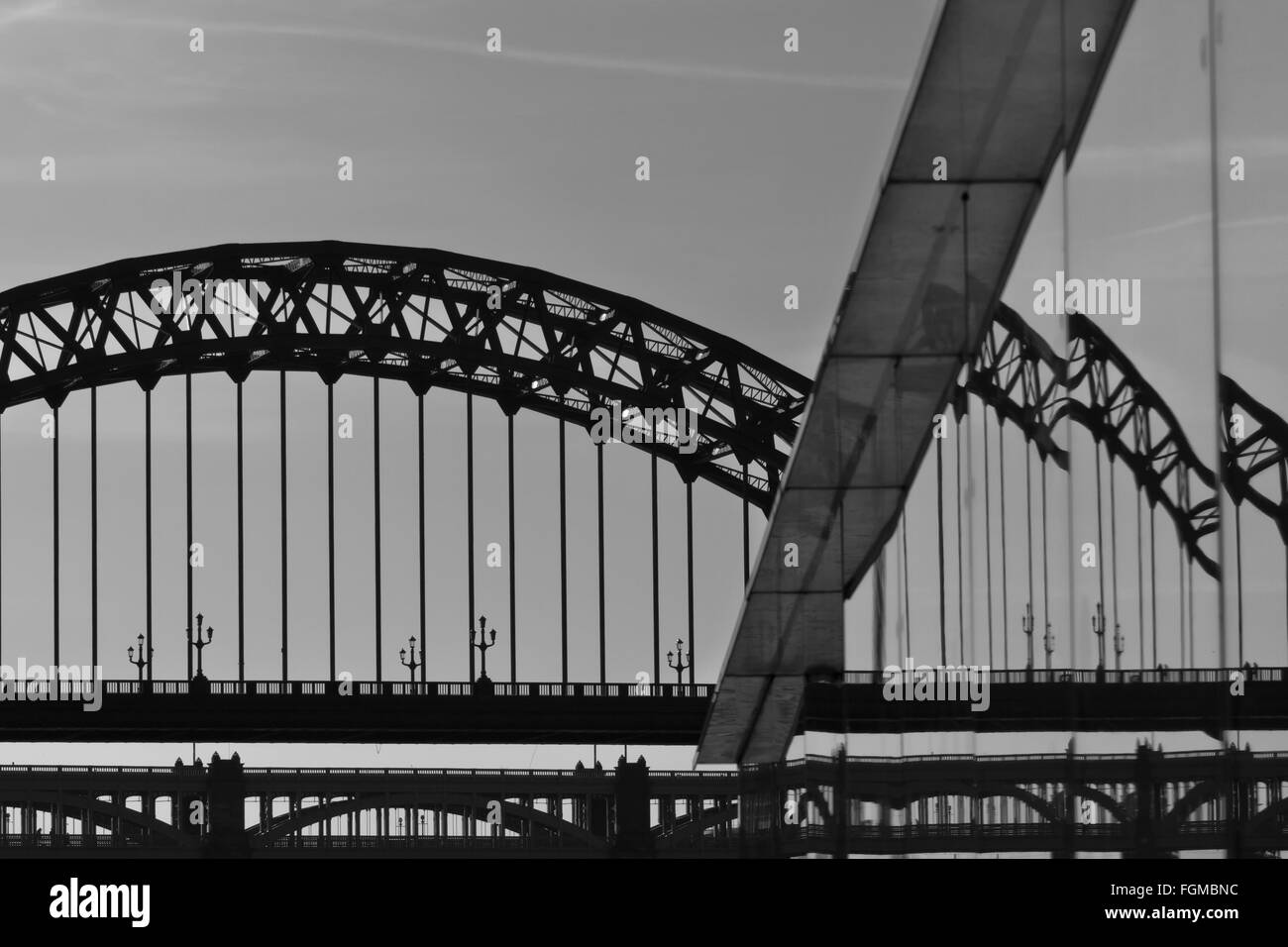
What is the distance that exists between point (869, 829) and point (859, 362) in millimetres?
2229

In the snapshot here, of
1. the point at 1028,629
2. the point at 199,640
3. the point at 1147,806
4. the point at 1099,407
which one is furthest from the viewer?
the point at 199,640

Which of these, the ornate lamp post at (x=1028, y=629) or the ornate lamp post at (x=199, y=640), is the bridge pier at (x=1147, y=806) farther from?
the ornate lamp post at (x=199, y=640)

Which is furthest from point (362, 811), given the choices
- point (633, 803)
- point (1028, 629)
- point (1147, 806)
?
point (1147, 806)

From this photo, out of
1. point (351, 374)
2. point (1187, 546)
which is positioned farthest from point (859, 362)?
point (351, 374)

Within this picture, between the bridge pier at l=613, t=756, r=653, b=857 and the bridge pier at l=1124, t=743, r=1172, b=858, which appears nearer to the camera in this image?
the bridge pier at l=1124, t=743, r=1172, b=858

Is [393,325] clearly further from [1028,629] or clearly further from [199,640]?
[1028,629]

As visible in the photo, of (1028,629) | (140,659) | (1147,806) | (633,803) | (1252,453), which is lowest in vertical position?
(633,803)

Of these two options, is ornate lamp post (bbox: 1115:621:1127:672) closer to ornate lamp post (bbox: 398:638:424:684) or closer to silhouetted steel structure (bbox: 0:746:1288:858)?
silhouetted steel structure (bbox: 0:746:1288:858)

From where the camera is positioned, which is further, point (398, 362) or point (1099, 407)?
point (398, 362)

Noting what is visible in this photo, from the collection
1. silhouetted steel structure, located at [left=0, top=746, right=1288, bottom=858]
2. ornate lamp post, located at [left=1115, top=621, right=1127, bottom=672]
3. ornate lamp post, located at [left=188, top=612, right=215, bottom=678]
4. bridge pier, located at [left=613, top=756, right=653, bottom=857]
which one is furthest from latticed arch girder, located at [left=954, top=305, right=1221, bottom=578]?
ornate lamp post, located at [left=188, top=612, right=215, bottom=678]

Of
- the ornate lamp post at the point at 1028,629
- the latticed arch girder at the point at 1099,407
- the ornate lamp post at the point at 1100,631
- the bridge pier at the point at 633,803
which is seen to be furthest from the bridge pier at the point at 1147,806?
the bridge pier at the point at 633,803

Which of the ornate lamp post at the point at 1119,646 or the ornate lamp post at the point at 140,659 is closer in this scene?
the ornate lamp post at the point at 1119,646

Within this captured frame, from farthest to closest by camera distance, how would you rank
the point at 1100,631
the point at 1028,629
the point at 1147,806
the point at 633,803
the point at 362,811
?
1. the point at 362,811
2. the point at 633,803
3. the point at 1028,629
4. the point at 1100,631
5. the point at 1147,806

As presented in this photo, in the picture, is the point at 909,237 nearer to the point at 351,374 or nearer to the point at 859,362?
the point at 859,362
